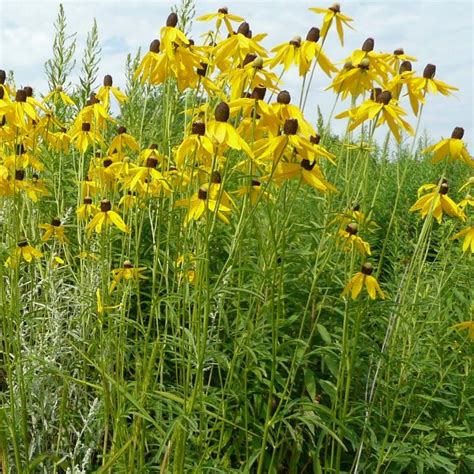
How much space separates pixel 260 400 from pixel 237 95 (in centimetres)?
94

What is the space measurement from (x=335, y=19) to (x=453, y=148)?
511 mm

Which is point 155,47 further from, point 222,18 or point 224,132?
point 224,132

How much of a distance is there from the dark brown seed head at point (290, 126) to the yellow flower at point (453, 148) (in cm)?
60

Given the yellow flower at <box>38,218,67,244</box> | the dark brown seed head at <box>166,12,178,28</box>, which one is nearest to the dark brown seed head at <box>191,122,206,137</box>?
the dark brown seed head at <box>166,12,178,28</box>

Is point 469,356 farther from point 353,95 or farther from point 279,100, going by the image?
point 279,100

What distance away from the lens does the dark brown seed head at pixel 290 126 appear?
1.47 meters

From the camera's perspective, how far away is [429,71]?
6.41 feet

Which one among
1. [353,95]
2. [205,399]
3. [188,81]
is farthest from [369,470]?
[188,81]

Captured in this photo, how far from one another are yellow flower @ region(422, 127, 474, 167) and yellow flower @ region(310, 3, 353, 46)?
0.42 metres

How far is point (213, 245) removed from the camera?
259 centimetres

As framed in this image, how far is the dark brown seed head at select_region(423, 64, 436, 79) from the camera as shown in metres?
1.94

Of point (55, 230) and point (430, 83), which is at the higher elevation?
point (430, 83)

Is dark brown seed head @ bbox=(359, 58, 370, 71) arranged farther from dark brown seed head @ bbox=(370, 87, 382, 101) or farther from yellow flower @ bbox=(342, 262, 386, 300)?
yellow flower @ bbox=(342, 262, 386, 300)

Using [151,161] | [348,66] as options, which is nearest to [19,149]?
[151,161]
